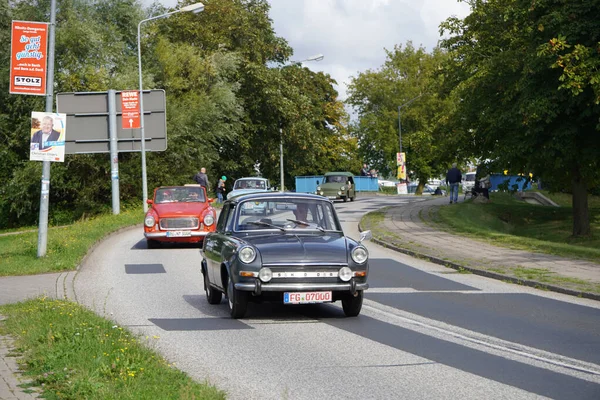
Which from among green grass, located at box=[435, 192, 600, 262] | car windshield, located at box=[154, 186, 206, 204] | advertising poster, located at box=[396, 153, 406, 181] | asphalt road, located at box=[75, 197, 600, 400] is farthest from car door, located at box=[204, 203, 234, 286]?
advertising poster, located at box=[396, 153, 406, 181]

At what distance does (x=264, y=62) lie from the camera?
2430 inches

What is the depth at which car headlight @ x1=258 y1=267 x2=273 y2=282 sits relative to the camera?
35.0ft

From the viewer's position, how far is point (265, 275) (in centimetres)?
1069

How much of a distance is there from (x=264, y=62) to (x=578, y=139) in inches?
1412

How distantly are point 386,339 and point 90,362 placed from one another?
137 inches

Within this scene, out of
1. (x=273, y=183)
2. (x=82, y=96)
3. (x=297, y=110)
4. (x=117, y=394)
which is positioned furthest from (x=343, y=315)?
(x=273, y=183)

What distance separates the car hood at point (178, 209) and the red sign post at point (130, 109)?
36.5 ft

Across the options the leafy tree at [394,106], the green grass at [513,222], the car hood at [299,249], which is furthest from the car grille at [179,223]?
the leafy tree at [394,106]

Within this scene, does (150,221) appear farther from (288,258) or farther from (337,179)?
(337,179)

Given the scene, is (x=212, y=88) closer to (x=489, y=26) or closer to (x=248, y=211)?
(x=489, y=26)

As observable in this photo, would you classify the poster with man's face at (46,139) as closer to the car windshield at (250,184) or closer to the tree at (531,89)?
the tree at (531,89)

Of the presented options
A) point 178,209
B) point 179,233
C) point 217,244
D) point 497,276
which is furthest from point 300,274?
point 178,209

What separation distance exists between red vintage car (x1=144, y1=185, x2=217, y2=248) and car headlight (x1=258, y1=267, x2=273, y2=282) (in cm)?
1171

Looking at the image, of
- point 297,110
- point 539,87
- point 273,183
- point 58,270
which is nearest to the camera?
point 58,270
